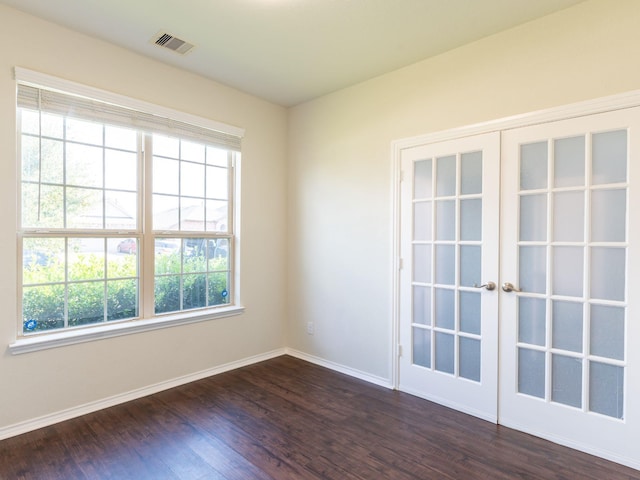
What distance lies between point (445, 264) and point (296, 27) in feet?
6.97

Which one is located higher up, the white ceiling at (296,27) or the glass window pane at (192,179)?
the white ceiling at (296,27)

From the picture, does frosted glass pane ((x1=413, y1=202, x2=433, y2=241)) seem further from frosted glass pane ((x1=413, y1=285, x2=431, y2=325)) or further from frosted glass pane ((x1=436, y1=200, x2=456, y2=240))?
frosted glass pane ((x1=413, y1=285, x2=431, y2=325))

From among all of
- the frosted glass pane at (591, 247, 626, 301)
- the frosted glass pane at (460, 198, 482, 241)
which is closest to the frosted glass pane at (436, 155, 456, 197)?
the frosted glass pane at (460, 198, 482, 241)

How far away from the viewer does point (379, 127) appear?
3305 mm

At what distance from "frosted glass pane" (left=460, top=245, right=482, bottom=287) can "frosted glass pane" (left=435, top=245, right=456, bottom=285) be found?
0.06 m

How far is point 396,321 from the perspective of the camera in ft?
10.4

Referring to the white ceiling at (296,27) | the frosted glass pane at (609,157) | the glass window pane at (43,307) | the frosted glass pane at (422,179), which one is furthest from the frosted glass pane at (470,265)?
the glass window pane at (43,307)

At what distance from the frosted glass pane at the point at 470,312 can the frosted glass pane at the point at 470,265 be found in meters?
0.09

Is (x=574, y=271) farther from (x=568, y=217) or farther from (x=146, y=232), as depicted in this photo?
(x=146, y=232)

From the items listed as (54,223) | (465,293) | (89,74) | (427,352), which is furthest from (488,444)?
(89,74)

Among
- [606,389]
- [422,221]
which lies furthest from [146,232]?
[606,389]

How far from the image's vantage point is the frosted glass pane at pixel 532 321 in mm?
2441

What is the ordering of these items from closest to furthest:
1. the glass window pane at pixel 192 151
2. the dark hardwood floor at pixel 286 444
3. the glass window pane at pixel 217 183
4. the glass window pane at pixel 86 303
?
the dark hardwood floor at pixel 286 444 < the glass window pane at pixel 86 303 < the glass window pane at pixel 192 151 < the glass window pane at pixel 217 183

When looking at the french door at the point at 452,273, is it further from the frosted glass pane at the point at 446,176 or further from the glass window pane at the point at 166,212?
the glass window pane at the point at 166,212
